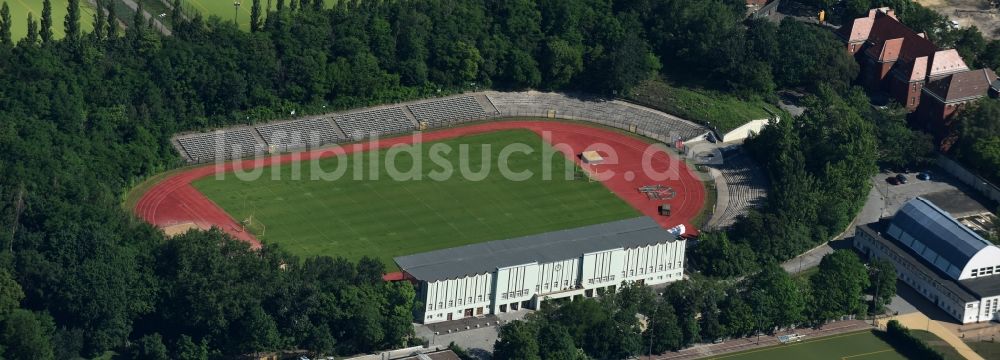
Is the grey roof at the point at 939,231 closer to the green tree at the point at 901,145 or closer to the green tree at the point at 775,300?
the green tree at the point at 901,145

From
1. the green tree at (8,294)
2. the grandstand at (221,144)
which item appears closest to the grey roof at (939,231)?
the grandstand at (221,144)

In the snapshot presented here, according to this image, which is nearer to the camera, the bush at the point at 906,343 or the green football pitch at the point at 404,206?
the bush at the point at 906,343

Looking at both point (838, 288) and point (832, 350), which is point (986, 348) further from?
point (832, 350)

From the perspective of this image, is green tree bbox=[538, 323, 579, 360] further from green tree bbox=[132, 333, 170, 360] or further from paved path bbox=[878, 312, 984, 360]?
paved path bbox=[878, 312, 984, 360]

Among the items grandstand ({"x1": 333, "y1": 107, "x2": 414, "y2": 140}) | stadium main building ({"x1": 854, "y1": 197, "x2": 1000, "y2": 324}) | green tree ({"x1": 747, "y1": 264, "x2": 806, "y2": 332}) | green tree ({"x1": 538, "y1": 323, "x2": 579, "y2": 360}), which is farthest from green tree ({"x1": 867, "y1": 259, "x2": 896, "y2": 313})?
grandstand ({"x1": 333, "y1": 107, "x2": 414, "y2": 140})

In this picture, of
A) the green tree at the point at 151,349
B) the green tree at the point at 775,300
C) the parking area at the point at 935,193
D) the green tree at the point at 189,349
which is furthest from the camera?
the parking area at the point at 935,193

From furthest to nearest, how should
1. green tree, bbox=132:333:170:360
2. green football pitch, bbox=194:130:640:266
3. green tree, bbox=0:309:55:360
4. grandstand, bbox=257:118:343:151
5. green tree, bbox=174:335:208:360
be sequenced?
grandstand, bbox=257:118:343:151 → green football pitch, bbox=194:130:640:266 → green tree, bbox=132:333:170:360 → green tree, bbox=174:335:208:360 → green tree, bbox=0:309:55:360
